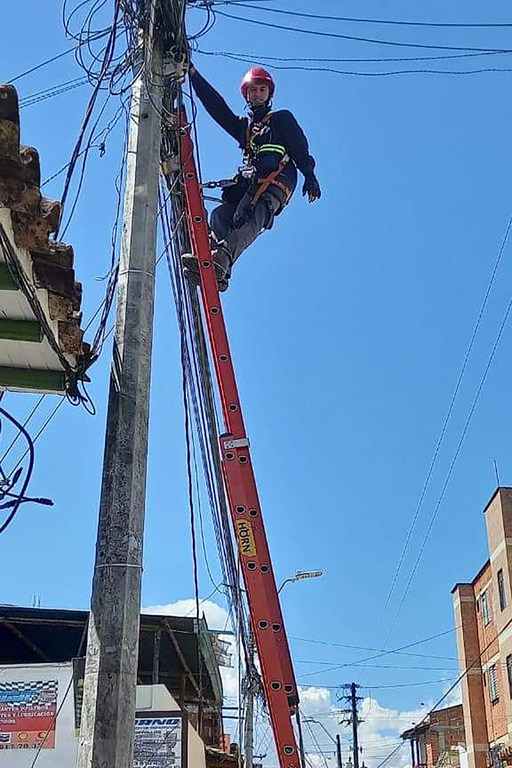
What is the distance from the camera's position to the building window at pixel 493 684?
116ft

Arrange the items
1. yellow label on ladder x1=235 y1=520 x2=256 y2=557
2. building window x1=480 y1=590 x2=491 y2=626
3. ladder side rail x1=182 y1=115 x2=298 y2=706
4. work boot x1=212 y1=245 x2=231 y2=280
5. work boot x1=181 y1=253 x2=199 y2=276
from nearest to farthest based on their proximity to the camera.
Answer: ladder side rail x1=182 y1=115 x2=298 y2=706
yellow label on ladder x1=235 y1=520 x2=256 y2=557
work boot x1=181 y1=253 x2=199 y2=276
work boot x1=212 y1=245 x2=231 y2=280
building window x1=480 y1=590 x2=491 y2=626

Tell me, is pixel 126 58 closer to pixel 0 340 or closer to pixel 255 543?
pixel 0 340

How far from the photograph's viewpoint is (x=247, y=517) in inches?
248

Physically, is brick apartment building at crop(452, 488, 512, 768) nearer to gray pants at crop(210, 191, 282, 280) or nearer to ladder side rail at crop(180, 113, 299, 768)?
gray pants at crop(210, 191, 282, 280)

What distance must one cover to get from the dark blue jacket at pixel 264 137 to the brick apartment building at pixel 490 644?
26.8 meters

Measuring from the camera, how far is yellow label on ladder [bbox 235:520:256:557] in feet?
20.2

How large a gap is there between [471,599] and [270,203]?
35.4 m

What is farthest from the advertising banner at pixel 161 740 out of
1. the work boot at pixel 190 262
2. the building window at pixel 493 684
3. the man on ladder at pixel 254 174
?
the building window at pixel 493 684

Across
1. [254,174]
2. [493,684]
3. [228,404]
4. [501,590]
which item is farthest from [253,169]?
[493,684]

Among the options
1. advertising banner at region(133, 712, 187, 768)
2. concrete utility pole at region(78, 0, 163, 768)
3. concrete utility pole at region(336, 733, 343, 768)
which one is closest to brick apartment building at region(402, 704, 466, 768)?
concrete utility pole at region(336, 733, 343, 768)

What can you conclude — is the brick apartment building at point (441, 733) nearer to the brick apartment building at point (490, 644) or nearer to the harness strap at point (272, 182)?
the brick apartment building at point (490, 644)

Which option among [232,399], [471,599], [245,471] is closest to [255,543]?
[245,471]

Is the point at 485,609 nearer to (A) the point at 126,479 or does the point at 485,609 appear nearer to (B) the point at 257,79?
(B) the point at 257,79

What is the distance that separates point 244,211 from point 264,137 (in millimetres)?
840
